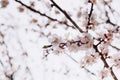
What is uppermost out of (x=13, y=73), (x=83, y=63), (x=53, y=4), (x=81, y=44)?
(x=53, y=4)

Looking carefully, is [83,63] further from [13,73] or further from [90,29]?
[13,73]

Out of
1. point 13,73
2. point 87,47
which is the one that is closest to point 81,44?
point 87,47

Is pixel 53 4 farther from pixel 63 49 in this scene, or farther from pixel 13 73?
pixel 13 73

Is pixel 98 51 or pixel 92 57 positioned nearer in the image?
pixel 98 51

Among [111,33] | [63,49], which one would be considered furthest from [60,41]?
[111,33]

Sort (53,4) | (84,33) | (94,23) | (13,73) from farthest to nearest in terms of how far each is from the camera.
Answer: (13,73)
(94,23)
(84,33)
(53,4)

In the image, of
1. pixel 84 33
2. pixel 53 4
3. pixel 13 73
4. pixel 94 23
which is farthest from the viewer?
pixel 13 73

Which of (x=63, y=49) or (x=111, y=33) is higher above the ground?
(x=111, y=33)
